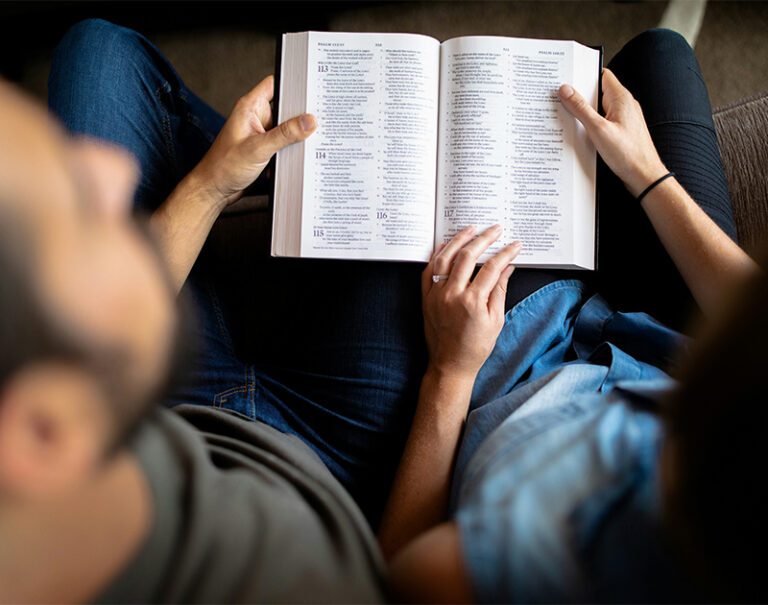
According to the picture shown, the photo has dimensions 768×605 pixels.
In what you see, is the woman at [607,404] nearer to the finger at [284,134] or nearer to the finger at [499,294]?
the finger at [499,294]

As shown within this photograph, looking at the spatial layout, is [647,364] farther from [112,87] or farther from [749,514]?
[112,87]

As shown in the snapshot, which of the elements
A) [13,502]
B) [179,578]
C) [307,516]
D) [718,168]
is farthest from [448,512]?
[718,168]

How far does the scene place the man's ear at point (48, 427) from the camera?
37 cm

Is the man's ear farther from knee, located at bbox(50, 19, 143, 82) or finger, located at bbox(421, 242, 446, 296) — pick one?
knee, located at bbox(50, 19, 143, 82)

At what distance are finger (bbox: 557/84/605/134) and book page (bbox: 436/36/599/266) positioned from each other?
0.4 inches

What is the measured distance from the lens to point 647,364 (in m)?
0.79

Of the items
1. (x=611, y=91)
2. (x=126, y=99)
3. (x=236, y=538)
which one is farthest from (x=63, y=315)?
(x=611, y=91)

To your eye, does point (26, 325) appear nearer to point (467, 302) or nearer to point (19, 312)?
point (19, 312)

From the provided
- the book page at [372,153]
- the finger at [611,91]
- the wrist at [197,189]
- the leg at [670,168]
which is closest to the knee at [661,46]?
the leg at [670,168]

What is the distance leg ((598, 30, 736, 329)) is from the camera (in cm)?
86

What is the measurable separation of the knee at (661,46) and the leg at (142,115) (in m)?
0.70

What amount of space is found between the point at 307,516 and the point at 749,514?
0.35 meters

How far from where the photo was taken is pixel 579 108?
828mm

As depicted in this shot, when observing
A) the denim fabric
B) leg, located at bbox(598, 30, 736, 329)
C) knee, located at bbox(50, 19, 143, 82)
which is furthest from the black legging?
knee, located at bbox(50, 19, 143, 82)
